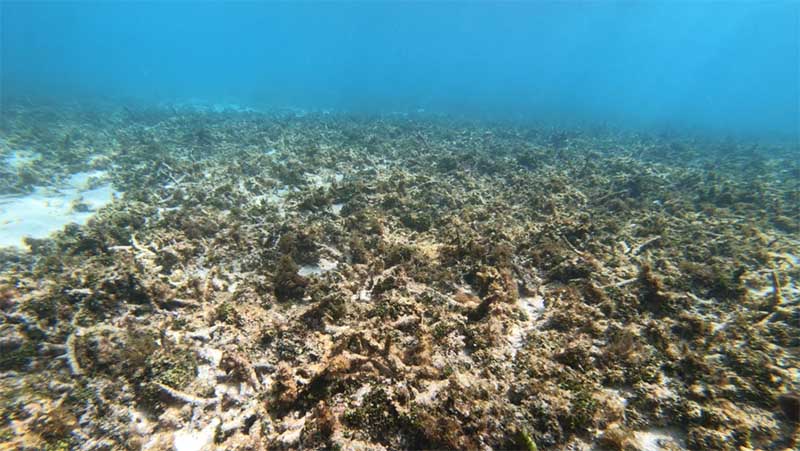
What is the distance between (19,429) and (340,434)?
4.39m

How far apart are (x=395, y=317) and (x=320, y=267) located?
11.4 feet

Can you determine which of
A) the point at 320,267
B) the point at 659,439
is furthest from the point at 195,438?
the point at 659,439

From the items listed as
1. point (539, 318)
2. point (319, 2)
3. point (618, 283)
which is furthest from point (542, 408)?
point (319, 2)

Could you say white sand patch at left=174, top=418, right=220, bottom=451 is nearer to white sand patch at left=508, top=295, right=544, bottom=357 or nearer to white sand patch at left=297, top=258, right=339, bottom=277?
white sand patch at left=297, top=258, right=339, bottom=277

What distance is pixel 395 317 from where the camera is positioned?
6188 mm

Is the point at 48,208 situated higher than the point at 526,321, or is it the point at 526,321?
the point at 48,208

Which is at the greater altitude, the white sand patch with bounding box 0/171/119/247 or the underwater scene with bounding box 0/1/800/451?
the white sand patch with bounding box 0/171/119/247

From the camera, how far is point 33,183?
14.9 metres

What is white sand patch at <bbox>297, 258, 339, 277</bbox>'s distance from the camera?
28.1 ft

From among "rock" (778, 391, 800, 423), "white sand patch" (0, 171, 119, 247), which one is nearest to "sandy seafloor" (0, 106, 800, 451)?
"rock" (778, 391, 800, 423)

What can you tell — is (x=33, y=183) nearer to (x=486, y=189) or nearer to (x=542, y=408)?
(x=486, y=189)

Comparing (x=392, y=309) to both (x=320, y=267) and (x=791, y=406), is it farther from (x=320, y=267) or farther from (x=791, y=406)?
(x=791, y=406)

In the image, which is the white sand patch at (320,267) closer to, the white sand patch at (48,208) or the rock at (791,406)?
the rock at (791,406)

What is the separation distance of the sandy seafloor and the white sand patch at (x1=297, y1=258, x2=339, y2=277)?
2.1 inches
